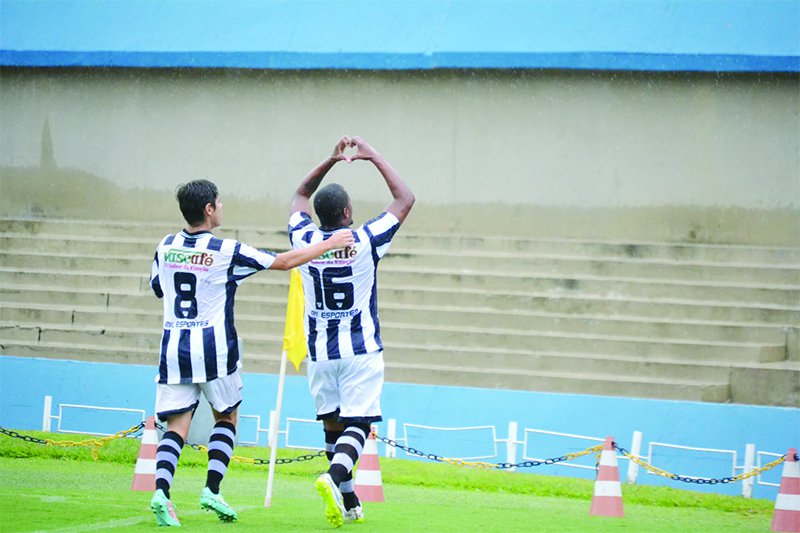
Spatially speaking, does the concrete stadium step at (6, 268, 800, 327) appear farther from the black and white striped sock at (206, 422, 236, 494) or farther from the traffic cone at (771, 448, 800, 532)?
the black and white striped sock at (206, 422, 236, 494)

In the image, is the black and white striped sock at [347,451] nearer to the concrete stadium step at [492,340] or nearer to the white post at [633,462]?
the white post at [633,462]

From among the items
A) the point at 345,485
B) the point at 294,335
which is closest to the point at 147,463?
the point at 294,335

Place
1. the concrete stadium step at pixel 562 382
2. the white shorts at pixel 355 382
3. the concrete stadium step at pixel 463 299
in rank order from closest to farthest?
the white shorts at pixel 355 382
the concrete stadium step at pixel 562 382
the concrete stadium step at pixel 463 299

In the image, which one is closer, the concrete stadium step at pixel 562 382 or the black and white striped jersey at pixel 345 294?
the black and white striped jersey at pixel 345 294

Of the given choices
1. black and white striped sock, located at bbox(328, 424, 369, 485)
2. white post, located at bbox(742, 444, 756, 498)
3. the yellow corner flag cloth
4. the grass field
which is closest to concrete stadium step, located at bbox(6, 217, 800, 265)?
white post, located at bbox(742, 444, 756, 498)

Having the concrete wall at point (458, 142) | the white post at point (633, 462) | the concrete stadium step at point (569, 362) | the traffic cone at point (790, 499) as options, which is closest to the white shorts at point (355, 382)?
the traffic cone at point (790, 499)

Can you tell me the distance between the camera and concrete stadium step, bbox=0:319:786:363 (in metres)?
15.6

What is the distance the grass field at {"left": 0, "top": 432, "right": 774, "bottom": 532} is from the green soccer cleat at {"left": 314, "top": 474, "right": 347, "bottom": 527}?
0.26 m

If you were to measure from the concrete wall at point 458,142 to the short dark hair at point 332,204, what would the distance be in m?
11.0

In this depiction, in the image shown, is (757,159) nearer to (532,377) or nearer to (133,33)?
(532,377)

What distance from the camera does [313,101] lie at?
65.6 ft

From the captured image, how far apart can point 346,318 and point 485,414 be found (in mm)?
7267

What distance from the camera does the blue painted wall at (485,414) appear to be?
46.3 feet

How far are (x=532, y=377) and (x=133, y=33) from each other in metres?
9.34
